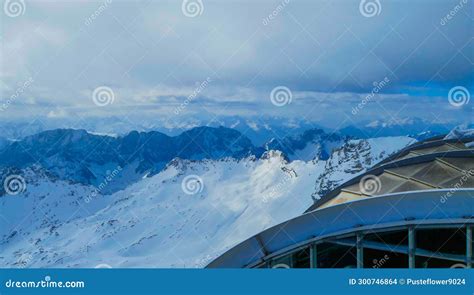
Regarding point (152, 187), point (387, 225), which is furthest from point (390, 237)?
point (152, 187)

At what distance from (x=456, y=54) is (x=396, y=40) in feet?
1.89

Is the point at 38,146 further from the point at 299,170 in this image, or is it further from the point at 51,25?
the point at 299,170

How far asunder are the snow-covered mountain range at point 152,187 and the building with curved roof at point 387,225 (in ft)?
1.34

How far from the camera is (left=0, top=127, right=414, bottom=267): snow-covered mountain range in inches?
229

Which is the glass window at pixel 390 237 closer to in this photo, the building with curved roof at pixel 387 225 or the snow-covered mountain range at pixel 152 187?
the building with curved roof at pixel 387 225

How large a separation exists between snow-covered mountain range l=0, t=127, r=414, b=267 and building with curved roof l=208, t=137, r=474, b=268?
41cm

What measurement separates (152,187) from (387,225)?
7.97 ft

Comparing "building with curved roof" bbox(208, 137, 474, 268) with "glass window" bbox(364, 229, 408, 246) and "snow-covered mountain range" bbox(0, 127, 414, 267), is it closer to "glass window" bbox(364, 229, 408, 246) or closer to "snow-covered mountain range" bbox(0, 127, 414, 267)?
"glass window" bbox(364, 229, 408, 246)

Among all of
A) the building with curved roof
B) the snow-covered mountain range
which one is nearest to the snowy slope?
the snow-covered mountain range

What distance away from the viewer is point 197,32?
18.8 ft

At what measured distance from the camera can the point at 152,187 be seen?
6047 millimetres

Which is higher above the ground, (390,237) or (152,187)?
(152,187)

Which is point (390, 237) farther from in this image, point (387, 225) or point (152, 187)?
point (152, 187)
